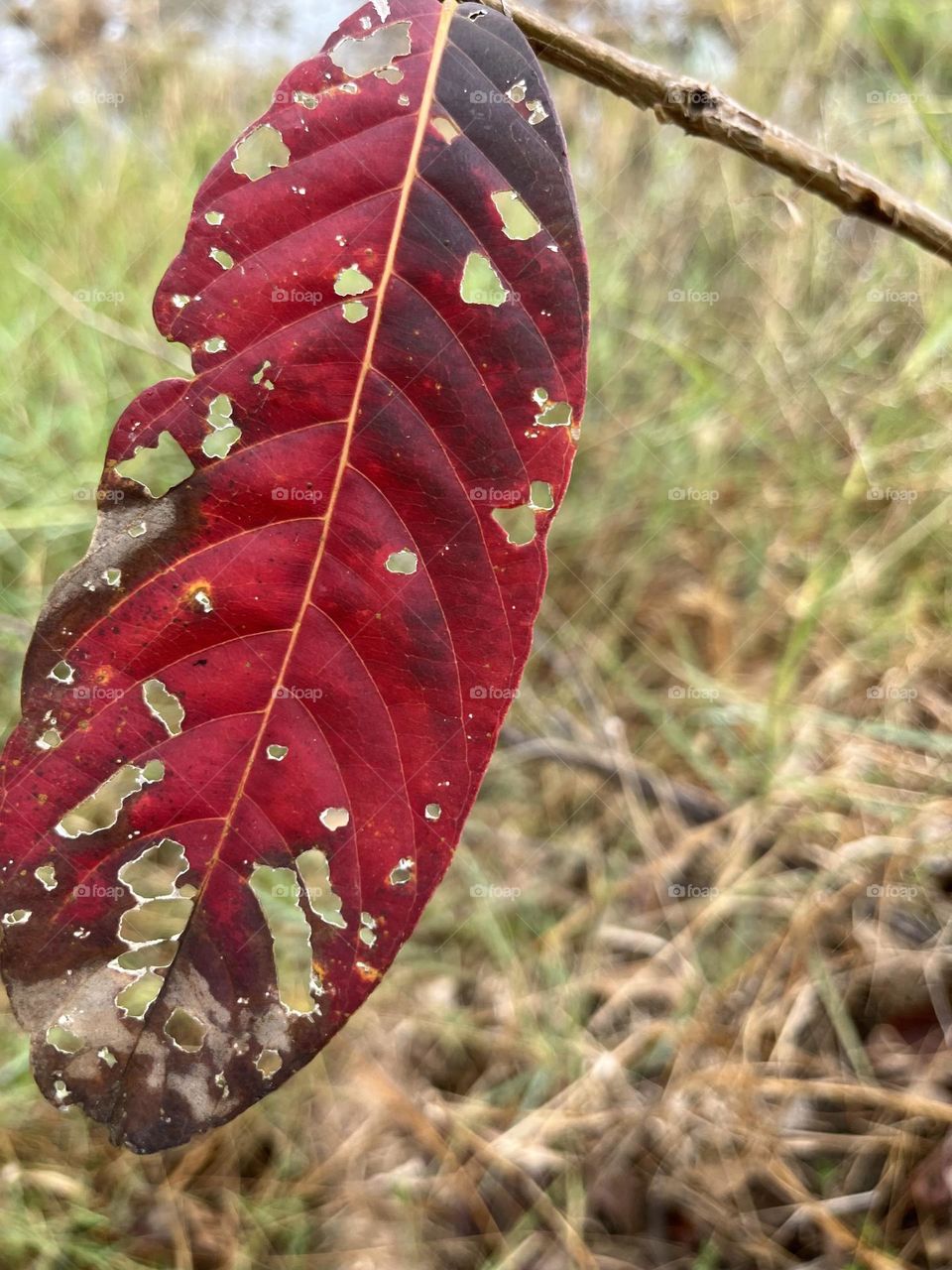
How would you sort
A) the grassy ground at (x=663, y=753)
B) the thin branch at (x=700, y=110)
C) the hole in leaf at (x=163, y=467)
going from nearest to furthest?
the thin branch at (x=700, y=110) < the grassy ground at (x=663, y=753) < the hole in leaf at (x=163, y=467)

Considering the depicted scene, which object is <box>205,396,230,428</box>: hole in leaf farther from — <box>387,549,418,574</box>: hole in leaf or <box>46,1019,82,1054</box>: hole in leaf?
Result: <box>46,1019,82,1054</box>: hole in leaf

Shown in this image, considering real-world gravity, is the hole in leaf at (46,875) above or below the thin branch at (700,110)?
below

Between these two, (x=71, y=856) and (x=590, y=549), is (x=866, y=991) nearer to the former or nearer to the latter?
(x=590, y=549)

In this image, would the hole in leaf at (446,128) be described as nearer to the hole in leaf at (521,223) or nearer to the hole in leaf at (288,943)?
the hole in leaf at (521,223)

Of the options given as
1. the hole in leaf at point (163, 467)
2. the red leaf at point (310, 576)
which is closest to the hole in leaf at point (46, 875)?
the red leaf at point (310, 576)

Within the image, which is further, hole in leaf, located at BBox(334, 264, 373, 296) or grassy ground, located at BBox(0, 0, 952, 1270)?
grassy ground, located at BBox(0, 0, 952, 1270)

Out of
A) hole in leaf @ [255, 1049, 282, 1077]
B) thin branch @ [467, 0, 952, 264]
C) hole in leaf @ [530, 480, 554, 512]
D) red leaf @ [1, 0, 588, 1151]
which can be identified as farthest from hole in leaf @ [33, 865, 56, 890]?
thin branch @ [467, 0, 952, 264]

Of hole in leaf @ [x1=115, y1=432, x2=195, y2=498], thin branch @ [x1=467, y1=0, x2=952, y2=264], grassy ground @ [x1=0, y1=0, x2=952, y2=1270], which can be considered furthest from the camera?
hole in leaf @ [x1=115, y1=432, x2=195, y2=498]
